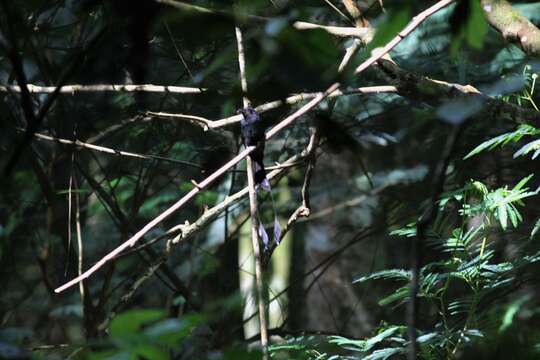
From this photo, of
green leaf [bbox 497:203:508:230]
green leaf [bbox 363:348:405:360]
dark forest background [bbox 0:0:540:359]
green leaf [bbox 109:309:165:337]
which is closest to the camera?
green leaf [bbox 109:309:165:337]

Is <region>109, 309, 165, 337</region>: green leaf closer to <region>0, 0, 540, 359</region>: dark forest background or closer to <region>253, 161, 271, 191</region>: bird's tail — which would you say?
<region>0, 0, 540, 359</region>: dark forest background

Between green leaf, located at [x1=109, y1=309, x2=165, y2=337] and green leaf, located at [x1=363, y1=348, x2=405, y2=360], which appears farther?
green leaf, located at [x1=363, y1=348, x2=405, y2=360]

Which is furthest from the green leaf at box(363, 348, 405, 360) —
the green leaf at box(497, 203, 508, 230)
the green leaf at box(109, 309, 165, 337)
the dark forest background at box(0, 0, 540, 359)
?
the green leaf at box(109, 309, 165, 337)

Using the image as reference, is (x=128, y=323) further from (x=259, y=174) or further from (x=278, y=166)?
(x=278, y=166)

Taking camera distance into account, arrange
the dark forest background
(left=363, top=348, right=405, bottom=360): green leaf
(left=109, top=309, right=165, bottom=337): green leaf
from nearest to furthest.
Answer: (left=109, top=309, right=165, bottom=337): green leaf, the dark forest background, (left=363, top=348, right=405, bottom=360): green leaf

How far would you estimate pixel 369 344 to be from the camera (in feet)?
3.88

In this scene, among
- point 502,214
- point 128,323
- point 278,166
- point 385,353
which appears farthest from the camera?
point 278,166

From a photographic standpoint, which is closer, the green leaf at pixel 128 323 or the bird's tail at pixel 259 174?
the green leaf at pixel 128 323

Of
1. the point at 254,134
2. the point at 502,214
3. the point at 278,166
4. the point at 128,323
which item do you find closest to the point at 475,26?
the point at 128,323

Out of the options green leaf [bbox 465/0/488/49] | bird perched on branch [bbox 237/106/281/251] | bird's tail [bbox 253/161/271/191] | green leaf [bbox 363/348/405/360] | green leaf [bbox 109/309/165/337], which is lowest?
green leaf [bbox 363/348/405/360]

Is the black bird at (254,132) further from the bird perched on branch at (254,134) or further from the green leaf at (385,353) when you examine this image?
the green leaf at (385,353)

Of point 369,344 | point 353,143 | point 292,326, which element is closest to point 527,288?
point 369,344

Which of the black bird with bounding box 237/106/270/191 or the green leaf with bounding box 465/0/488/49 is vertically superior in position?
the green leaf with bounding box 465/0/488/49

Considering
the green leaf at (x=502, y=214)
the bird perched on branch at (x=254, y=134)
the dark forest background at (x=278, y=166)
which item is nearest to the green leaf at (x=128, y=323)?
the dark forest background at (x=278, y=166)
